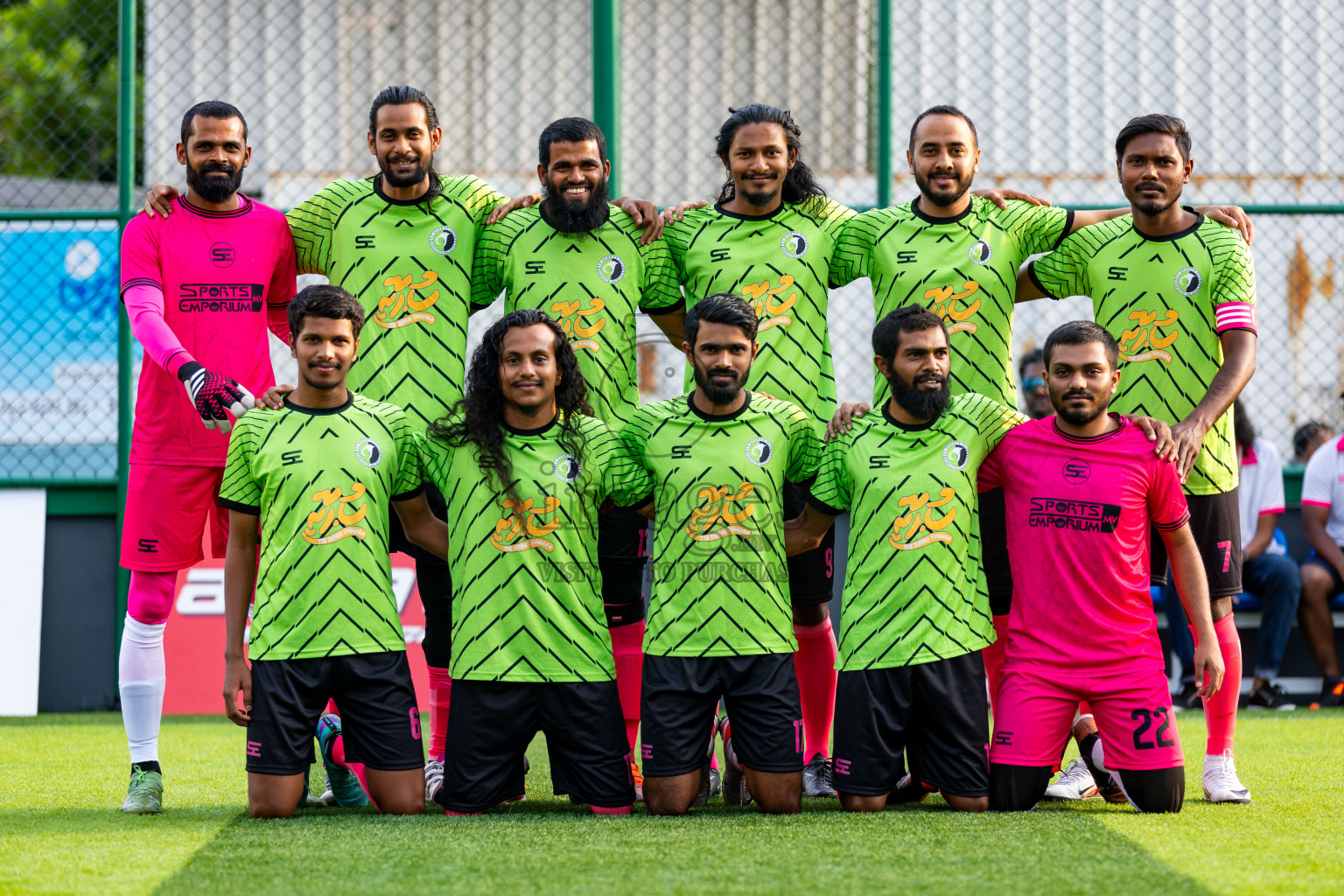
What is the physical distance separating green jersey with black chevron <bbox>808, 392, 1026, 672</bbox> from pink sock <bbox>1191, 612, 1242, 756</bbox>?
79 centimetres

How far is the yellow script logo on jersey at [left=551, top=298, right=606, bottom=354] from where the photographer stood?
4398mm

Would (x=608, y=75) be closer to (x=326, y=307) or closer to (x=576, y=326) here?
(x=576, y=326)

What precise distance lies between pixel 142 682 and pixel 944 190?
306cm

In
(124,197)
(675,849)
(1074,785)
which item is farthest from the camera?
(124,197)

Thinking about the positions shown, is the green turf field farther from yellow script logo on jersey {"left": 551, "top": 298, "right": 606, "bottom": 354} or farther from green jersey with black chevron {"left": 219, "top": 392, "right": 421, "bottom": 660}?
yellow script logo on jersey {"left": 551, "top": 298, "right": 606, "bottom": 354}

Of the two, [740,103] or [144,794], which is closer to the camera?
[144,794]

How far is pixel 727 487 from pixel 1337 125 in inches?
249

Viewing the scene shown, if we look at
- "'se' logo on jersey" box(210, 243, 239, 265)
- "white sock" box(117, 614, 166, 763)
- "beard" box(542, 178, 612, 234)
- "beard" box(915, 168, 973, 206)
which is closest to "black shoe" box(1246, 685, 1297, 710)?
"beard" box(915, 168, 973, 206)

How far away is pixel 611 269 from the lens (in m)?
4.47

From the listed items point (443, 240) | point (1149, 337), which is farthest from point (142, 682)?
point (1149, 337)

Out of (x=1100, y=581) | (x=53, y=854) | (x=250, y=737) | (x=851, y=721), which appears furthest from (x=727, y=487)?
(x=53, y=854)

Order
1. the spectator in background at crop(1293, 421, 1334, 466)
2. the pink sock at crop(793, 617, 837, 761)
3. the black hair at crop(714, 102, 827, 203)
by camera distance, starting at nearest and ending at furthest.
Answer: the black hair at crop(714, 102, 827, 203), the pink sock at crop(793, 617, 837, 761), the spectator in background at crop(1293, 421, 1334, 466)

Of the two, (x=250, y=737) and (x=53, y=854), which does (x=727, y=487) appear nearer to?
(x=250, y=737)

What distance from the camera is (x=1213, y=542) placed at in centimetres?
432
